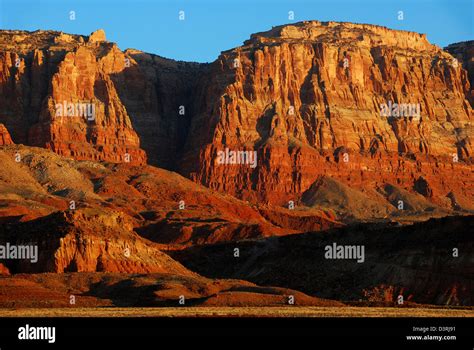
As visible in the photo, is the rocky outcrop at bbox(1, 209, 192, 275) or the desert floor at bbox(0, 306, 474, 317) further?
the rocky outcrop at bbox(1, 209, 192, 275)

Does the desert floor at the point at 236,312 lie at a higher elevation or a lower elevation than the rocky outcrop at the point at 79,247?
lower

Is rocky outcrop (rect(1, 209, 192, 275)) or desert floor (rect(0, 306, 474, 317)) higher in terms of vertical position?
rocky outcrop (rect(1, 209, 192, 275))

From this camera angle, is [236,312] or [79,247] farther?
[79,247]

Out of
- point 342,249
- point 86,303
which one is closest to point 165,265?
point 342,249

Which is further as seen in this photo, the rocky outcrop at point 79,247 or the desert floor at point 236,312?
the rocky outcrop at point 79,247

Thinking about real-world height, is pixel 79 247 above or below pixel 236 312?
above
